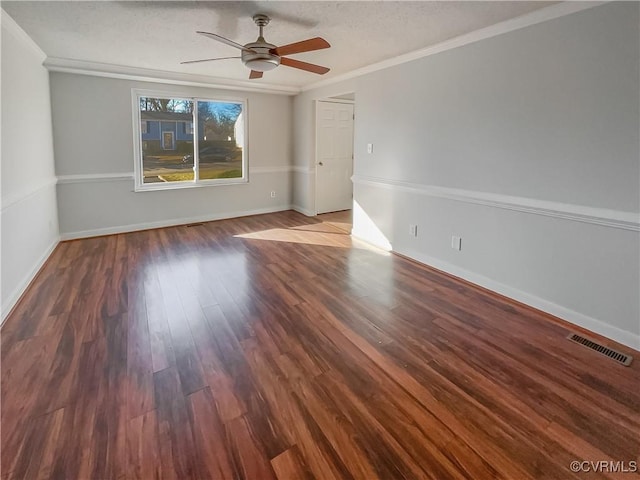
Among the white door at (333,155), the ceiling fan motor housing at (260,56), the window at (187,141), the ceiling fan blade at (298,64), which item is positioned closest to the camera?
the ceiling fan motor housing at (260,56)

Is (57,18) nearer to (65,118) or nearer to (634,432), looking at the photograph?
(65,118)

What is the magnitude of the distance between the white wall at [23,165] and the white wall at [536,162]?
3.76 m

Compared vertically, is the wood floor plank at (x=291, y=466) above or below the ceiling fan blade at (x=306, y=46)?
below

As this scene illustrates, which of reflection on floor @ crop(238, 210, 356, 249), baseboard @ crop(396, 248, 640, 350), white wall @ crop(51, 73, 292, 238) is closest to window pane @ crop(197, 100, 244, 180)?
white wall @ crop(51, 73, 292, 238)

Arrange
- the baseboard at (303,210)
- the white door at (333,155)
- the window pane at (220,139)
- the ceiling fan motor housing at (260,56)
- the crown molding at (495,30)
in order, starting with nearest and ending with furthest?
the crown molding at (495,30) → the ceiling fan motor housing at (260,56) → the window pane at (220,139) → the white door at (333,155) → the baseboard at (303,210)

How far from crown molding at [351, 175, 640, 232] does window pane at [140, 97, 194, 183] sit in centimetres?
357

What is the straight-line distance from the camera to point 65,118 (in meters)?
4.64

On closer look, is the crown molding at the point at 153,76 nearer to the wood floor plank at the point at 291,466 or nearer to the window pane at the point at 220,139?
the window pane at the point at 220,139

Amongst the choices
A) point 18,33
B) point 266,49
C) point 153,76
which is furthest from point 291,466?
point 153,76

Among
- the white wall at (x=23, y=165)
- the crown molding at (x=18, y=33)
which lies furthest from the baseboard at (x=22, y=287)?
the crown molding at (x=18, y=33)

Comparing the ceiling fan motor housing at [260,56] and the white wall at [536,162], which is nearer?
the white wall at [536,162]

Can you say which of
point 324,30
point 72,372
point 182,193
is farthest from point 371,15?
point 182,193

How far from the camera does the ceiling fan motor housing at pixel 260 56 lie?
3016 millimetres

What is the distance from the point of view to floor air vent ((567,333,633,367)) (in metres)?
2.28
